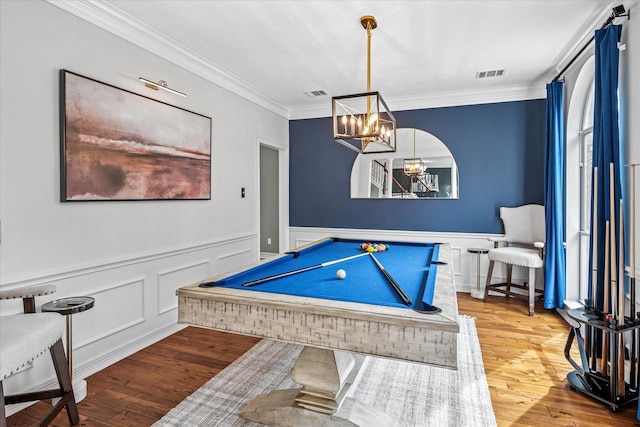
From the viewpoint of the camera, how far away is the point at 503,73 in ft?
12.9

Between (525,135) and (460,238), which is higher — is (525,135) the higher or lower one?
the higher one

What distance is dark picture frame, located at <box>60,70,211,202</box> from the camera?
2369 millimetres

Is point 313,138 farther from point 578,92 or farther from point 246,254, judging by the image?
point 578,92

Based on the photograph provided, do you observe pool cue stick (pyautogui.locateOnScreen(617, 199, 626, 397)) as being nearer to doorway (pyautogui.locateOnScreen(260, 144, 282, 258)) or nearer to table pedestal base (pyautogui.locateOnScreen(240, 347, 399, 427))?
table pedestal base (pyautogui.locateOnScreen(240, 347, 399, 427))

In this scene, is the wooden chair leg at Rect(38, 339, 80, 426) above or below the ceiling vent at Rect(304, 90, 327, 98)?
below

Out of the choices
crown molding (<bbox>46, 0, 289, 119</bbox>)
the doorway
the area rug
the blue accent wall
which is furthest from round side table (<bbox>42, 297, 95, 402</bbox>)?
the doorway

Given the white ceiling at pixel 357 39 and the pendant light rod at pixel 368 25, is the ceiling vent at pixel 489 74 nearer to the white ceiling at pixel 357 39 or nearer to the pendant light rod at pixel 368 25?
the white ceiling at pixel 357 39

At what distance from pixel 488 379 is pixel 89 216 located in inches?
119

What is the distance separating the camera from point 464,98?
15.1 feet

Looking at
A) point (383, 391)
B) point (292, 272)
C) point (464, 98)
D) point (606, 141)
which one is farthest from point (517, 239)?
point (292, 272)

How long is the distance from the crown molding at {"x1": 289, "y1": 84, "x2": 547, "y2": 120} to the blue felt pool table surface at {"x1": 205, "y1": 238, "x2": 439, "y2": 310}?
2496mm

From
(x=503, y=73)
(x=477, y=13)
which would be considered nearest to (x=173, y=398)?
(x=477, y=13)

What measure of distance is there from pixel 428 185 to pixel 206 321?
3.82 m

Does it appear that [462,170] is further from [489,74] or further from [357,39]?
[357,39]
